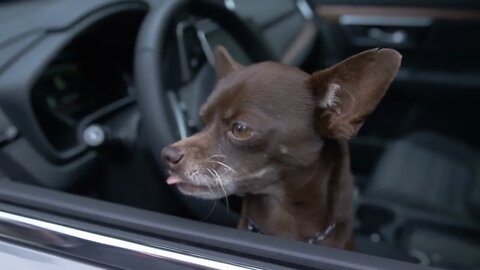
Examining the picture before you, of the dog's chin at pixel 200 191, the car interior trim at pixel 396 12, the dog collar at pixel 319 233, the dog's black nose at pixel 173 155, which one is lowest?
the car interior trim at pixel 396 12

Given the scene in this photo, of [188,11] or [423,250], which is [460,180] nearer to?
[423,250]

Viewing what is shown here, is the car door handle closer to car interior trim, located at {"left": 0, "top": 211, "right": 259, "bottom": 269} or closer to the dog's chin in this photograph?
the dog's chin

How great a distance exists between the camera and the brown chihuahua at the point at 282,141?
1658 millimetres

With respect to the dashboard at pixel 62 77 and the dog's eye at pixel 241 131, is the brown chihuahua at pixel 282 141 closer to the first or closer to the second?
the dog's eye at pixel 241 131

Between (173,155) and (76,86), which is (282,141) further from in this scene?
(76,86)

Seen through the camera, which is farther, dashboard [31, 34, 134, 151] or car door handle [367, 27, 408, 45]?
car door handle [367, 27, 408, 45]

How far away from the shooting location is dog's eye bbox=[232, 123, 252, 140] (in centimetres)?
167

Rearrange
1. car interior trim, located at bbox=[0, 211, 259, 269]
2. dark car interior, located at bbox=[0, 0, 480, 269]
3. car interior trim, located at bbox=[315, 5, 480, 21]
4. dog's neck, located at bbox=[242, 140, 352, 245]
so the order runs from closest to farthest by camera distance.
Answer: car interior trim, located at bbox=[0, 211, 259, 269], dog's neck, located at bbox=[242, 140, 352, 245], dark car interior, located at bbox=[0, 0, 480, 269], car interior trim, located at bbox=[315, 5, 480, 21]

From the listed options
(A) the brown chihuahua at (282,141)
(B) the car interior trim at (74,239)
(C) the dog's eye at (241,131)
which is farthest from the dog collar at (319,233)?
(B) the car interior trim at (74,239)

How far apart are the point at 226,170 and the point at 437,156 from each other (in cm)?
129

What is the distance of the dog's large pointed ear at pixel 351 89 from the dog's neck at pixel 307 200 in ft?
0.34

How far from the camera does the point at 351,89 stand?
5.26 feet

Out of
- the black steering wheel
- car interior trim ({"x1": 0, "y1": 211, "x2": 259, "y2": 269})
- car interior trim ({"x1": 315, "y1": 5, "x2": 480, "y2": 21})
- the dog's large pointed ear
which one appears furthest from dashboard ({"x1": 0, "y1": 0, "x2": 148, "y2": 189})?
car interior trim ({"x1": 315, "y1": 5, "x2": 480, "y2": 21})

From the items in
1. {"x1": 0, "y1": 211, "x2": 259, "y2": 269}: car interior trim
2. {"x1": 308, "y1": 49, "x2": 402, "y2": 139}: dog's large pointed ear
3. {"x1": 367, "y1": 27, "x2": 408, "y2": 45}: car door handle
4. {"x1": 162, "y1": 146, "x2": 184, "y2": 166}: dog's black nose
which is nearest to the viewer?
{"x1": 0, "y1": 211, "x2": 259, "y2": 269}: car interior trim
